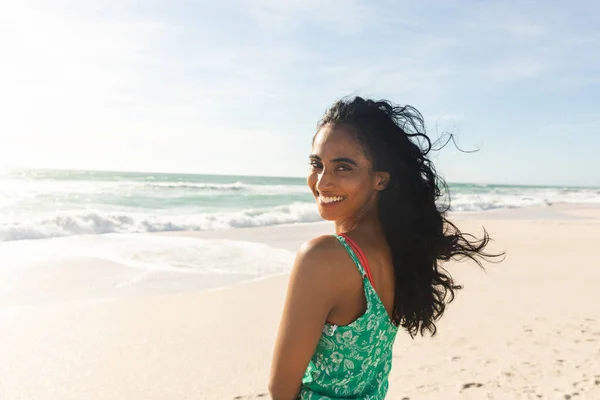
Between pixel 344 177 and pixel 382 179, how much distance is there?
0.16 m

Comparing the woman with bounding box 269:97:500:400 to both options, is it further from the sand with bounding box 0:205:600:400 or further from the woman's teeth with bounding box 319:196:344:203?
the sand with bounding box 0:205:600:400

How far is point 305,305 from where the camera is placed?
141 cm

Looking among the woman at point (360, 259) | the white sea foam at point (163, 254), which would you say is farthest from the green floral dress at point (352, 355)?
the white sea foam at point (163, 254)

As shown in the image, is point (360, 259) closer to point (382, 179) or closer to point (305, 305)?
point (305, 305)

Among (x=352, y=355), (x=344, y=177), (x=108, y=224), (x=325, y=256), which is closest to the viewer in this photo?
(x=325, y=256)

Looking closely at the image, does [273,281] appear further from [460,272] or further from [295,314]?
[295,314]

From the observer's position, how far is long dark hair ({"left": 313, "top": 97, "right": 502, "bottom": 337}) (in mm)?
1718

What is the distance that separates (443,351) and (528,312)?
1952mm

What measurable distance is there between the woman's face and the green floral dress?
27 cm

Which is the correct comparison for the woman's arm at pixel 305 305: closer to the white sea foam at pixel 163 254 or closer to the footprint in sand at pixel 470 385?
the footprint in sand at pixel 470 385

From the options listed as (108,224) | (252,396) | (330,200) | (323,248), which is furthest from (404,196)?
(108,224)

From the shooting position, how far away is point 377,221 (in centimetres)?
175

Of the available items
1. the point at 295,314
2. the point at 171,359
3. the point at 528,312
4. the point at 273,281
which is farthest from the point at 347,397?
the point at 273,281

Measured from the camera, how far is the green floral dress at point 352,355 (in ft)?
5.03
